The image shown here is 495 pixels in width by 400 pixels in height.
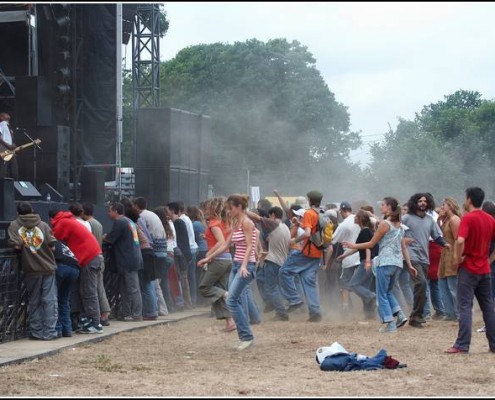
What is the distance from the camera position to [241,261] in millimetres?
12336

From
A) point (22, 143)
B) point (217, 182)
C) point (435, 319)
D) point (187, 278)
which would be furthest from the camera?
point (217, 182)

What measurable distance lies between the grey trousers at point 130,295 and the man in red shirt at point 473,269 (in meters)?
5.72

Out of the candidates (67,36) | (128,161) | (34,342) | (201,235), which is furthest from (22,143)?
(128,161)

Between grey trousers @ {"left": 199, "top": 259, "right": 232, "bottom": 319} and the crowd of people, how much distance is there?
0.01 metres

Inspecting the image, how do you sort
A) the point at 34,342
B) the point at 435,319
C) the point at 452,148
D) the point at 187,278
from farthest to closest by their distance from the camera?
1. the point at 452,148
2. the point at 187,278
3. the point at 435,319
4. the point at 34,342

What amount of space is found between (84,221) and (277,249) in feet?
11.3

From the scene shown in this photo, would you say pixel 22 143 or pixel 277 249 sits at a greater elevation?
pixel 22 143

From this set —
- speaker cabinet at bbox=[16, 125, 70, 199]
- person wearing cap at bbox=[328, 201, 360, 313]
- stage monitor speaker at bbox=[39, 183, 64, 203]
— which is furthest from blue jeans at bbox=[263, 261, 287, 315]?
speaker cabinet at bbox=[16, 125, 70, 199]

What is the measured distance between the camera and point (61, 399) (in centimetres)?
790

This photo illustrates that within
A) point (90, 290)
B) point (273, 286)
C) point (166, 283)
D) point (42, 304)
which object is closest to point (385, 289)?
point (273, 286)

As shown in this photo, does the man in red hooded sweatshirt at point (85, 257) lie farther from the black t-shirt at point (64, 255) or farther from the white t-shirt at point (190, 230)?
the white t-shirt at point (190, 230)

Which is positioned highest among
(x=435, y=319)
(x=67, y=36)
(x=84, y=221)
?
(x=67, y=36)

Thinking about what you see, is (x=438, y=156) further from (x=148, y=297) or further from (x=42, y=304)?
(x=42, y=304)

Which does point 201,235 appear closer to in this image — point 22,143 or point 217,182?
point 22,143
